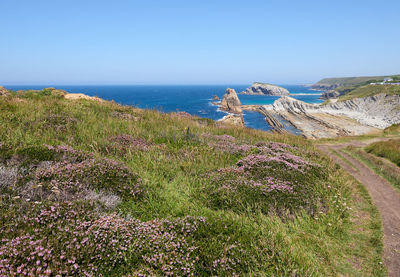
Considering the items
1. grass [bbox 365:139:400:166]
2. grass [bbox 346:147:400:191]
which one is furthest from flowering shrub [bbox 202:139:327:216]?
grass [bbox 365:139:400:166]

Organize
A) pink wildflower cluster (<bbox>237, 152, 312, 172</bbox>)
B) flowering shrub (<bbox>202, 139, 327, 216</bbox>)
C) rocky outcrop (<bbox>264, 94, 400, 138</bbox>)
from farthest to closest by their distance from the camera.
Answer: rocky outcrop (<bbox>264, 94, 400, 138</bbox>), pink wildflower cluster (<bbox>237, 152, 312, 172</bbox>), flowering shrub (<bbox>202, 139, 327, 216</bbox>)

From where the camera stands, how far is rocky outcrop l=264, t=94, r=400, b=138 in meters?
77.9

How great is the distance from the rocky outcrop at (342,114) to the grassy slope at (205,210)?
67439 mm

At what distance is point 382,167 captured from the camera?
1174cm

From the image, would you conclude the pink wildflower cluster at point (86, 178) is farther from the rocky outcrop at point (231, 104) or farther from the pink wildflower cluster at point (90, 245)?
the rocky outcrop at point (231, 104)

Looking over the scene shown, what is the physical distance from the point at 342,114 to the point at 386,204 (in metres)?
119

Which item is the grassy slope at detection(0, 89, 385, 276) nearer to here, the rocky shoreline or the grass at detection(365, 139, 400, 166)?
the grass at detection(365, 139, 400, 166)

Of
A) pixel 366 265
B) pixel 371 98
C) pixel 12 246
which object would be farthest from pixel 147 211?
pixel 371 98

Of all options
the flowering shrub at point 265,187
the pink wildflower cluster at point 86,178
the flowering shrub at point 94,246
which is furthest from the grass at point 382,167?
the pink wildflower cluster at point 86,178

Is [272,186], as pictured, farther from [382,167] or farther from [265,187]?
[382,167]

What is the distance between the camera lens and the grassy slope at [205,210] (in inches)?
142

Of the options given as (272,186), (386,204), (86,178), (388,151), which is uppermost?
(86,178)

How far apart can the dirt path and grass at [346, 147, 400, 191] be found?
1.01 feet

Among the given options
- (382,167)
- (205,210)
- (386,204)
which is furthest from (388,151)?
(205,210)
